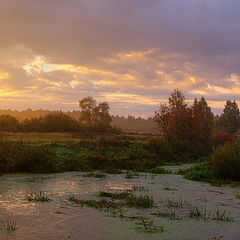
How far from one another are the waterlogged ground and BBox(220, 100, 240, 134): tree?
72687 mm

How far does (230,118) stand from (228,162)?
224ft

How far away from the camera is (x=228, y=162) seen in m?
19.2

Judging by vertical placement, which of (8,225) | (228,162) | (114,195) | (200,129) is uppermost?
(200,129)

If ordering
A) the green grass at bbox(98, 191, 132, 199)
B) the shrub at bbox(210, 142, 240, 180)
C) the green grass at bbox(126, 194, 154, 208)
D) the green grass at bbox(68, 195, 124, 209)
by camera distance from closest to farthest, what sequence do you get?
the green grass at bbox(68, 195, 124, 209)
the green grass at bbox(126, 194, 154, 208)
the green grass at bbox(98, 191, 132, 199)
the shrub at bbox(210, 142, 240, 180)

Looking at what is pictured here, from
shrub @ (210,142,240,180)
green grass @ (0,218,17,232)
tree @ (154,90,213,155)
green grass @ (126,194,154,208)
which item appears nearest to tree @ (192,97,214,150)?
tree @ (154,90,213,155)

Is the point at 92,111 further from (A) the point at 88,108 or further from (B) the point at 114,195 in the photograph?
(B) the point at 114,195

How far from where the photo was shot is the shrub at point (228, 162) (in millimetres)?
18906

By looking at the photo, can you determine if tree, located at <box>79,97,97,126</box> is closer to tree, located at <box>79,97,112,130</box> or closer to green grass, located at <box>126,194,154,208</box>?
tree, located at <box>79,97,112,130</box>

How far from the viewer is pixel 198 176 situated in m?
19.2

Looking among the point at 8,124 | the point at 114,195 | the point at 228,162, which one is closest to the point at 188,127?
the point at 228,162

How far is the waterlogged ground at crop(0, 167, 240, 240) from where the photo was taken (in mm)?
7723

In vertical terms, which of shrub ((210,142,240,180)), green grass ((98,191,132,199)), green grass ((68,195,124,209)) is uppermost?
shrub ((210,142,240,180))

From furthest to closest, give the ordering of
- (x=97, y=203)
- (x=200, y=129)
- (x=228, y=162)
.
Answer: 1. (x=200, y=129)
2. (x=228, y=162)
3. (x=97, y=203)

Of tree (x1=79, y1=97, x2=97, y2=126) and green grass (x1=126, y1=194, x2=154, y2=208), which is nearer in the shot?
green grass (x1=126, y1=194, x2=154, y2=208)
